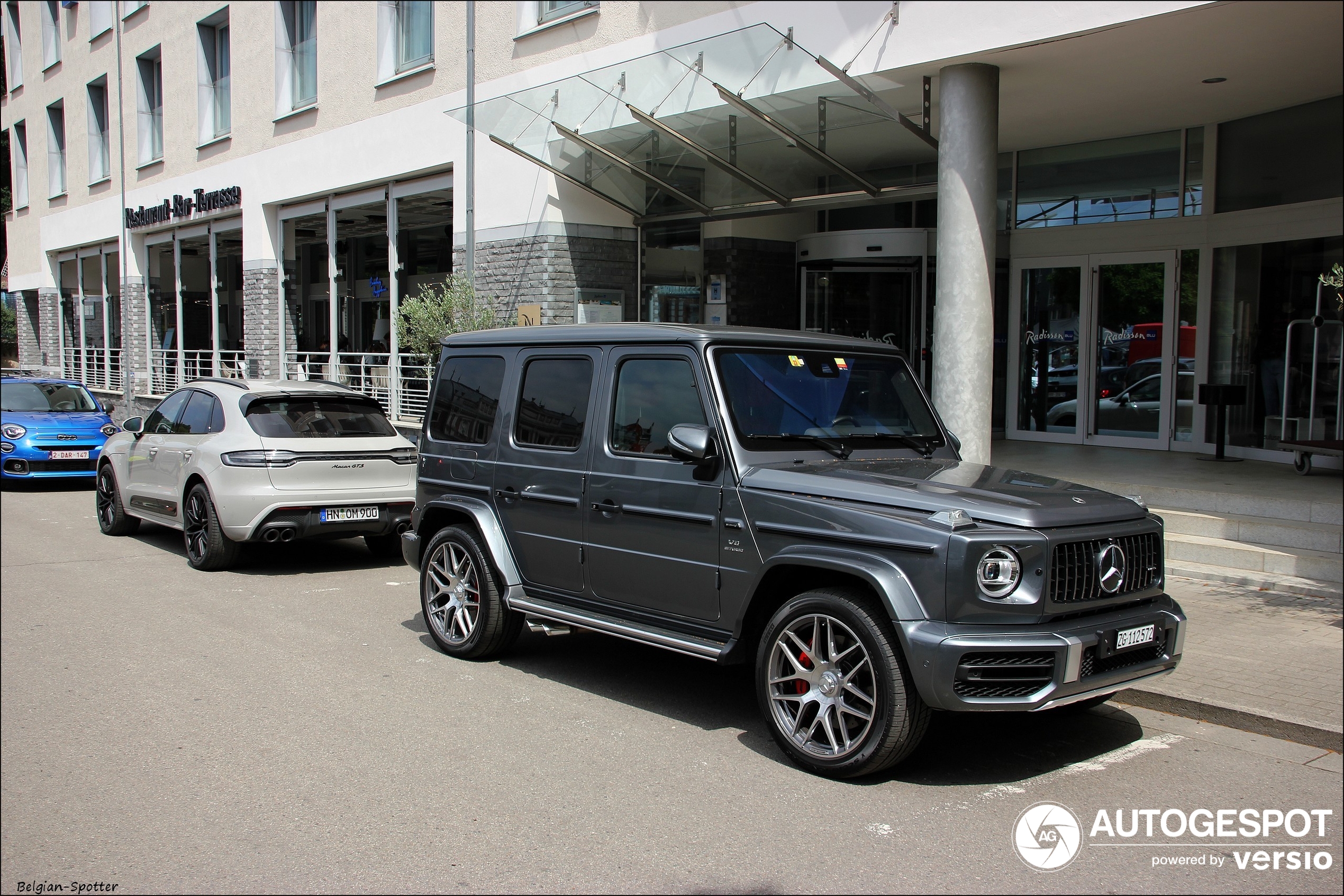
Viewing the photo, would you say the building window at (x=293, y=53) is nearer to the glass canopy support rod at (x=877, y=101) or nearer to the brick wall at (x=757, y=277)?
the brick wall at (x=757, y=277)

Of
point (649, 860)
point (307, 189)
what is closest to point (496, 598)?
point (649, 860)

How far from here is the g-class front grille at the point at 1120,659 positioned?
14.7ft

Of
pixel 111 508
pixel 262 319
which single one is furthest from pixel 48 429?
pixel 262 319

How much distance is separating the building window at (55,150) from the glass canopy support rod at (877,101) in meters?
28.9

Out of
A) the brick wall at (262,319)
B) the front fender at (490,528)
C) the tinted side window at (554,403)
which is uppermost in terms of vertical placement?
the brick wall at (262,319)

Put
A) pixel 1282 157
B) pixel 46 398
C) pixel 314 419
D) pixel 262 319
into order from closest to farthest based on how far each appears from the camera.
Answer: pixel 314 419
pixel 1282 157
pixel 46 398
pixel 262 319

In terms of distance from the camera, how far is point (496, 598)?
252 inches

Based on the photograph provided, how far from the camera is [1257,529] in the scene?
870cm

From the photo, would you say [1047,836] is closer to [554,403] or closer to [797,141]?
[554,403]

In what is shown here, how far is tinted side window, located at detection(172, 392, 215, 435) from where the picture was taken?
1012 cm

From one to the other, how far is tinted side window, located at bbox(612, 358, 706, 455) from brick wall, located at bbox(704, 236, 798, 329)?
30.1 feet

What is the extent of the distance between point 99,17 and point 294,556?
24588 mm

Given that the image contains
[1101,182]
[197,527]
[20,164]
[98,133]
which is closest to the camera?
[197,527]

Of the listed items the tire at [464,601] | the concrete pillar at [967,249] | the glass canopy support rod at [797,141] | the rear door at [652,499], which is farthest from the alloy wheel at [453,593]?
the glass canopy support rod at [797,141]
